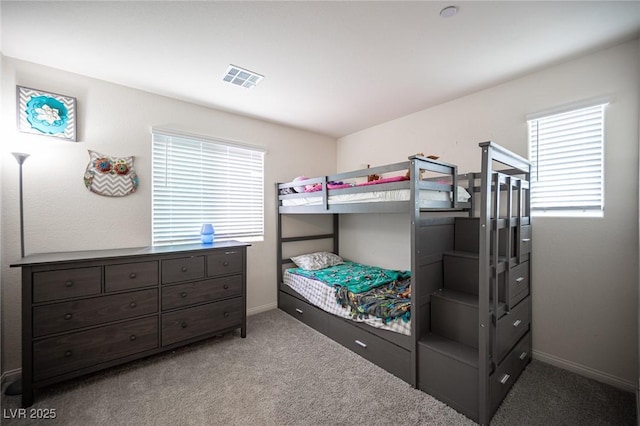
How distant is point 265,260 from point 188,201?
47.6 inches

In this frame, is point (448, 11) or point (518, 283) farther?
point (518, 283)

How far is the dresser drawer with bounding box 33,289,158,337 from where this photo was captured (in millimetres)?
1819

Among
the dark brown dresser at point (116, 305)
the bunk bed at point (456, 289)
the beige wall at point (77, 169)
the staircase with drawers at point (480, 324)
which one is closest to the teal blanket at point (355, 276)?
the bunk bed at point (456, 289)

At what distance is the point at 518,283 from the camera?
2031mm

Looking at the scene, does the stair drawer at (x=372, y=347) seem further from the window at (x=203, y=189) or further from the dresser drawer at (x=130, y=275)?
the dresser drawer at (x=130, y=275)

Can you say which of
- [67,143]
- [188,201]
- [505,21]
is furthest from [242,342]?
[505,21]

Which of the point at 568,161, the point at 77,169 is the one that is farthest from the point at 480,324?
the point at 77,169

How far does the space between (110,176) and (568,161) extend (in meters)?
4.01

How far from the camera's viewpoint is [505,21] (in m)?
1.63

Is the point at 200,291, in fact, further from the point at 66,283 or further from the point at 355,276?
the point at 355,276

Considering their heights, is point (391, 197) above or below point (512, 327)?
above

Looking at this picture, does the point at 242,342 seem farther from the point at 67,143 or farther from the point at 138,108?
the point at 138,108

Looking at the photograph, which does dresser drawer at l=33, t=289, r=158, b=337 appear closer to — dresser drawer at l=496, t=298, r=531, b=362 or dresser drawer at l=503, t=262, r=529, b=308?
dresser drawer at l=496, t=298, r=531, b=362

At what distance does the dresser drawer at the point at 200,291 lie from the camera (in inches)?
90.9
